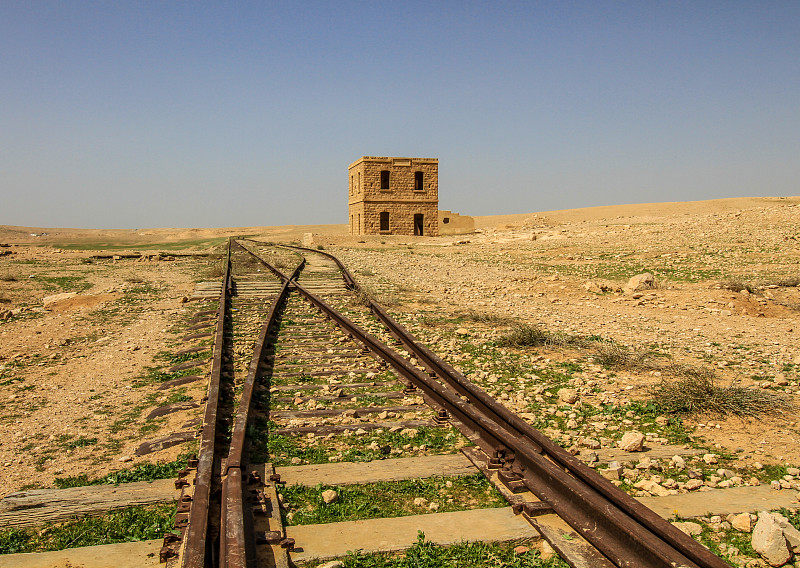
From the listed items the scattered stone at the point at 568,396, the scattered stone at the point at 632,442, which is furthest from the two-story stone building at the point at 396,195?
the scattered stone at the point at 632,442

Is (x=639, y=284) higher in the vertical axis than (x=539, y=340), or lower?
higher

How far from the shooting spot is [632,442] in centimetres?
455

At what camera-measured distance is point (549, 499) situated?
3.59 meters

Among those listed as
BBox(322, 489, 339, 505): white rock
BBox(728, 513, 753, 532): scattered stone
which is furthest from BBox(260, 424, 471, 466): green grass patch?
BBox(728, 513, 753, 532): scattered stone

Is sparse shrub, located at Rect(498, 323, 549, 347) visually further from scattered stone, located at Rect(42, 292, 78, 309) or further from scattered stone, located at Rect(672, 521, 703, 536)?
scattered stone, located at Rect(42, 292, 78, 309)

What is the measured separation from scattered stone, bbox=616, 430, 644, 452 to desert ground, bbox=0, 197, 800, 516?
0.26 m

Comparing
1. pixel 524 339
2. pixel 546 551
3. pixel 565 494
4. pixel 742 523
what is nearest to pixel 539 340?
pixel 524 339

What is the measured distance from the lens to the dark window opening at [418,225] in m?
42.0

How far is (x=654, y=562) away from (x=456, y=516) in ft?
3.64

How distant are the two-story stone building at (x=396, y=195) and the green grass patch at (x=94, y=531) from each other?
3703 centimetres

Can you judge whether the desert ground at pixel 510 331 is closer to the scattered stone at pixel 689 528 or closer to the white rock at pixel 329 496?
the scattered stone at pixel 689 528

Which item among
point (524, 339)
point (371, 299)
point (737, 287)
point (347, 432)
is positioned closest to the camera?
point (347, 432)

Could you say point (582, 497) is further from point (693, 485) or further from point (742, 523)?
point (693, 485)

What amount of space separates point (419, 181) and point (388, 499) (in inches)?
1518
